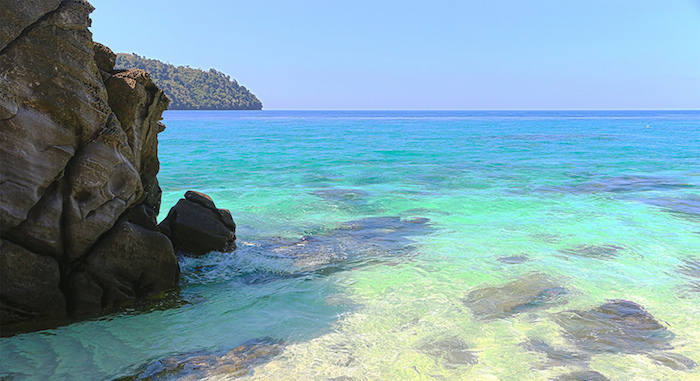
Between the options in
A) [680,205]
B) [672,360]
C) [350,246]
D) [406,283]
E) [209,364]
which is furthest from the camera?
[680,205]

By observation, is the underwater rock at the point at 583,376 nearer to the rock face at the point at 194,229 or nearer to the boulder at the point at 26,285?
the boulder at the point at 26,285

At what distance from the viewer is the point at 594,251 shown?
31.1 feet

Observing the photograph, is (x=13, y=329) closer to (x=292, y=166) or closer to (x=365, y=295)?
(x=365, y=295)

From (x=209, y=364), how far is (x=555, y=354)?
3605mm

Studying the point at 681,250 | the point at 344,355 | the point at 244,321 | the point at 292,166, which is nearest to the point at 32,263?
the point at 244,321

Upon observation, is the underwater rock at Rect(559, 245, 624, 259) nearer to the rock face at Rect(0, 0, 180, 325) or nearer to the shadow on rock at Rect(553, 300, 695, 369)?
the shadow on rock at Rect(553, 300, 695, 369)

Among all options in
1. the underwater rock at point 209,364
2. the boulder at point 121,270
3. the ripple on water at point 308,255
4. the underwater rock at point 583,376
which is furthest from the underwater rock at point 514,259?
the boulder at point 121,270

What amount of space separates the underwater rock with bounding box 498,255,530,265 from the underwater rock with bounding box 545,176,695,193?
8.75m

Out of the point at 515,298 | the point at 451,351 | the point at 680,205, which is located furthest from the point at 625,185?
the point at 451,351

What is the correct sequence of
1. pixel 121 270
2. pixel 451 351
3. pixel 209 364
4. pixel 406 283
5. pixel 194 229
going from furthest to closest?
pixel 194 229, pixel 406 283, pixel 121 270, pixel 451 351, pixel 209 364

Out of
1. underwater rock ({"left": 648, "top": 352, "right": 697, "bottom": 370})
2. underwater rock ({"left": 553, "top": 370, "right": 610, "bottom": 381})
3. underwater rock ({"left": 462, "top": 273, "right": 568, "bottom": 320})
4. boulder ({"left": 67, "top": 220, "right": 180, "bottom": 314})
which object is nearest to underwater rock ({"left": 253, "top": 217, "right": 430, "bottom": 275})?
underwater rock ({"left": 462, "top": 273, "right": 568, "bottom": 320})

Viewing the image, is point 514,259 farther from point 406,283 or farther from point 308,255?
point 308,255

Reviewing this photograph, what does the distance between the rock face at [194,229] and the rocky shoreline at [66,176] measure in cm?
162

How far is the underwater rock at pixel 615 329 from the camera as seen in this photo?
5.65 meters
